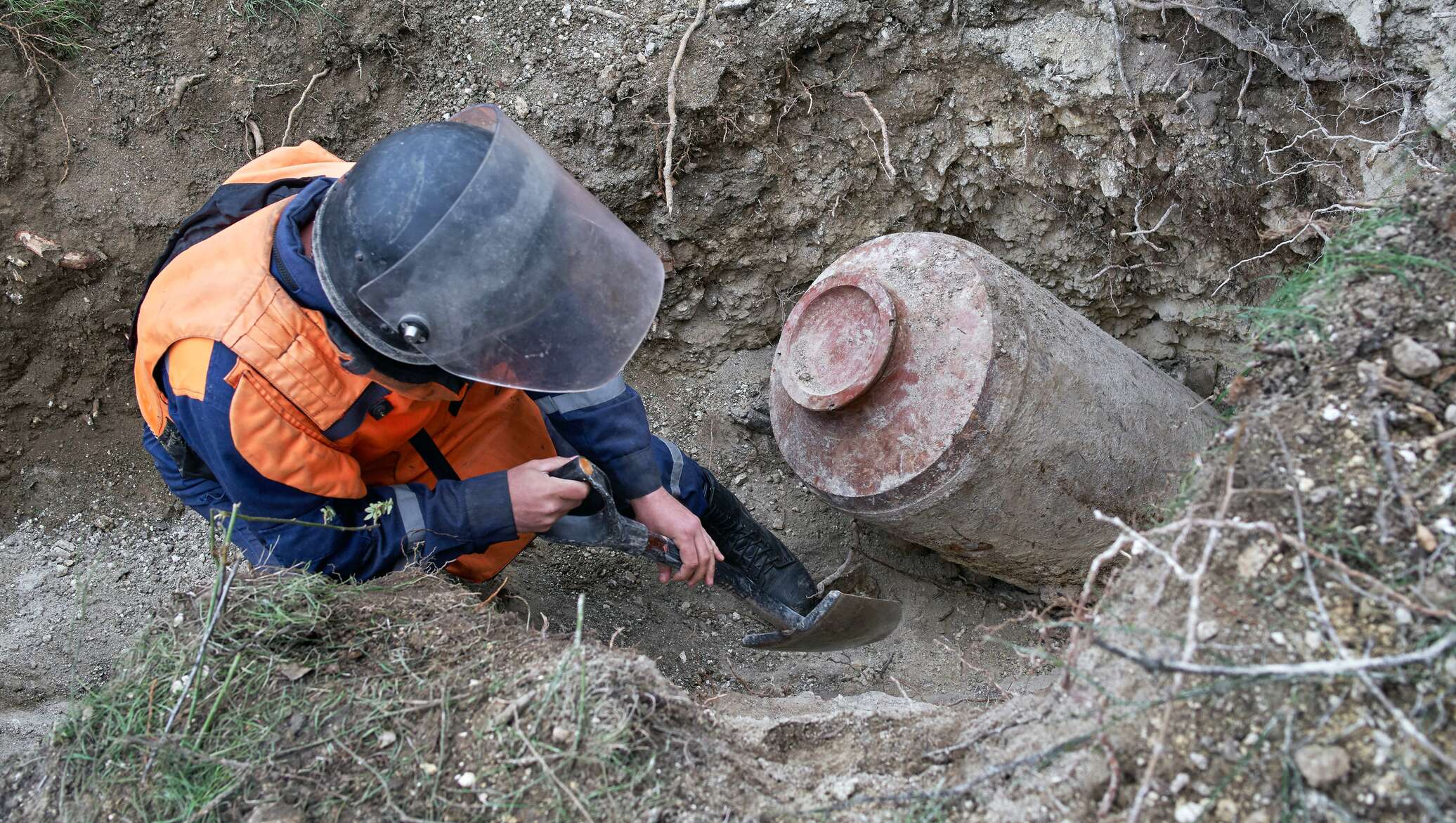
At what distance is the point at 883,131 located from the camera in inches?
125

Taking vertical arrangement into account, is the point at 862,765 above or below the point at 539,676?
below

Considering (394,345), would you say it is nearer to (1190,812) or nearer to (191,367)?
(191,367)

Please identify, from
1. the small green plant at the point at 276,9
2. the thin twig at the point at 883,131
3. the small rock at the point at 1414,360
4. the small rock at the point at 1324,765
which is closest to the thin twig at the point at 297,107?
the small green plant at the point at 276,9

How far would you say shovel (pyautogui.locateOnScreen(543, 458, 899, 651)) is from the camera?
237 cm

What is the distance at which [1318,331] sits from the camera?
171 centimetres

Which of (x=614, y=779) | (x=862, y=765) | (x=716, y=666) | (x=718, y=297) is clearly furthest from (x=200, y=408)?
(x=718, y=297)

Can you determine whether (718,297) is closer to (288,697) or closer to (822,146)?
(822,146)

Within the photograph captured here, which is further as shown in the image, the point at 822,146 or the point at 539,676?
the point at 822,146

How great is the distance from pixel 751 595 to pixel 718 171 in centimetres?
144

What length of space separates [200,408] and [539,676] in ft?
3.14

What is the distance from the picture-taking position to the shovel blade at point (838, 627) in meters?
2.86

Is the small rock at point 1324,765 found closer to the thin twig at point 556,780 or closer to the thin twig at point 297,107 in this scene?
the thin twig at point 556,780

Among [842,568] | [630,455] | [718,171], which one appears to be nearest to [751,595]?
[842,568]

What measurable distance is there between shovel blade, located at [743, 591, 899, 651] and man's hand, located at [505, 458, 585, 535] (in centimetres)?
90
